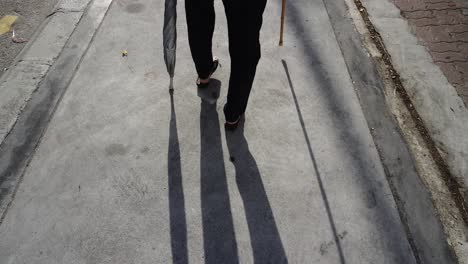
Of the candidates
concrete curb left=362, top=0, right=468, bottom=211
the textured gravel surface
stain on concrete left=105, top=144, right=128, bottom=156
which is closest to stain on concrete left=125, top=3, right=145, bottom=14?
the textured gravel surface

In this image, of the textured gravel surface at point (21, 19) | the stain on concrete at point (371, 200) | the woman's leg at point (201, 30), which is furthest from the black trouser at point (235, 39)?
the textured gravel surface at point (21, 19)

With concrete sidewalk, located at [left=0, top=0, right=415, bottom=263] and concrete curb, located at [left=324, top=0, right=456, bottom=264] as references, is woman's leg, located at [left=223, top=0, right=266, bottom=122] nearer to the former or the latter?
concrete sidewalk, located at [left=0, top=0, right=415, bottom=263]

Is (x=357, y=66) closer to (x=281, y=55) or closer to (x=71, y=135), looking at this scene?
(x=281, y=55)

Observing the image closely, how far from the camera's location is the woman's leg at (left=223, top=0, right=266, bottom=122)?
196 cm

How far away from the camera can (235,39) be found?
7.03 ft

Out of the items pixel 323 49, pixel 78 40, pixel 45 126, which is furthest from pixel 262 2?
pixel 78 40

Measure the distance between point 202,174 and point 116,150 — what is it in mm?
669

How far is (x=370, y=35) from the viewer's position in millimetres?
3314

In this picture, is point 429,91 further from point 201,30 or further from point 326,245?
point 201,30

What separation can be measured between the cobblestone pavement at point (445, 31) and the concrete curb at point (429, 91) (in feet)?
0.25

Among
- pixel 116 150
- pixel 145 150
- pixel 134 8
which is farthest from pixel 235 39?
pixel 134 8

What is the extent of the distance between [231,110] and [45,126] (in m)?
1.43

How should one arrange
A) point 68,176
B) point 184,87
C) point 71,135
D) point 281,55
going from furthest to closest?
point 281,55
point 184,87
point 71,135
point 68,176

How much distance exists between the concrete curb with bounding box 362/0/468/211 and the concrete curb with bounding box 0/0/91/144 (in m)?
3.03
